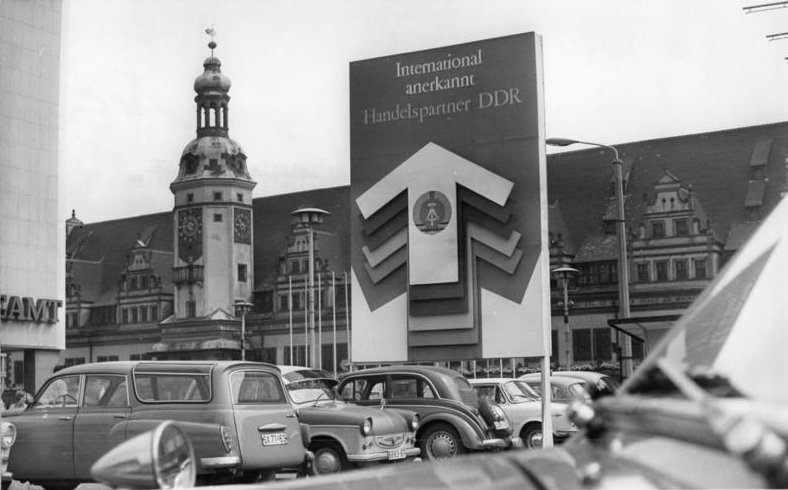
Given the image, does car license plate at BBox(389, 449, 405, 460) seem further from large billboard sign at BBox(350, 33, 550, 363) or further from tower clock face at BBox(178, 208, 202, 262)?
tower clock face at BBox(178, 208, 202, 262)

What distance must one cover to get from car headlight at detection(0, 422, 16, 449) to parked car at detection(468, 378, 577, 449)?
859 cm

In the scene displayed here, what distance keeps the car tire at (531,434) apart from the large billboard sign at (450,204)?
6208 millimetres

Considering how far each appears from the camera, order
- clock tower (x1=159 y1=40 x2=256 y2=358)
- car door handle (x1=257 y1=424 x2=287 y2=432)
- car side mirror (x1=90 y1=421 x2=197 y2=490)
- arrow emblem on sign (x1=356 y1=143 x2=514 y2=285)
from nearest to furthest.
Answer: car side mirror (x1=90 y1=421 x2=197 y2=490) < car door handle (x1=257 y1=424 x2=287 y2=432) < arrow emblem on sign (x1=356 y1=143 x2=514 y2=285) < clock tower (x1=159 y1=40 x2=256 y2=358)

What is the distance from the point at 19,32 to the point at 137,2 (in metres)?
16.1

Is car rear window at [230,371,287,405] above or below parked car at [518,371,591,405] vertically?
above

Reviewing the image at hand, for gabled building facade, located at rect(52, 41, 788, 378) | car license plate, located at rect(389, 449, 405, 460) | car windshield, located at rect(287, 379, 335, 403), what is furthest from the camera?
gabled building facade, located at rect(52, 41, 788, 378)

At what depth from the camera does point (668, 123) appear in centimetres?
6022

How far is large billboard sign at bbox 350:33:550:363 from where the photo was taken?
37.9 ft

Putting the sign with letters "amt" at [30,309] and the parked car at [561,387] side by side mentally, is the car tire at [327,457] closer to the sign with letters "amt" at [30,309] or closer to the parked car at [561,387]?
the parked car at [561,387]

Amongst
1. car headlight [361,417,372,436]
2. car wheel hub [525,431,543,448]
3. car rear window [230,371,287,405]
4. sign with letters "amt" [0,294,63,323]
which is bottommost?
car wheel hub [525,431,543,448]

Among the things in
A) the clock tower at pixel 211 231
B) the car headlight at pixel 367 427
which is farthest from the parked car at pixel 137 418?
the clock tower at pixel 211 231

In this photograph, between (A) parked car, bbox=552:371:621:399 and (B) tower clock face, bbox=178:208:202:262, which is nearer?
(A) parked car, bbox=552:371:621:399

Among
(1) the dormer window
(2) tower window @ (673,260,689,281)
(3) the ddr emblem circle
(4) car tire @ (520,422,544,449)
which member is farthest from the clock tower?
(3) the ddr emblem circle

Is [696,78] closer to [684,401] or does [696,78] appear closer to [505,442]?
[505,442]
